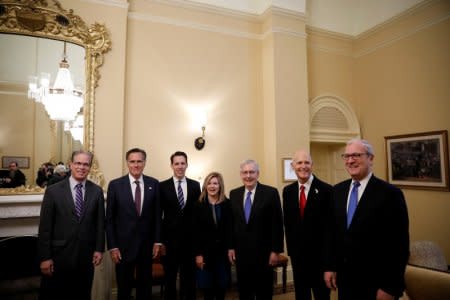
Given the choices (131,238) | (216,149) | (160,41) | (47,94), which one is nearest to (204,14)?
(160,41)

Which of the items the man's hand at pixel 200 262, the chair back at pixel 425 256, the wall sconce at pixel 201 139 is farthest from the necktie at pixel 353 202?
the wall sconce at pixel 201 139

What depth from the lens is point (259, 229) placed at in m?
2.64

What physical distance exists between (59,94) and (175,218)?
2.25 meters

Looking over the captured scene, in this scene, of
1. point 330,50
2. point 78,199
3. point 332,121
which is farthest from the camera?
point 330,50

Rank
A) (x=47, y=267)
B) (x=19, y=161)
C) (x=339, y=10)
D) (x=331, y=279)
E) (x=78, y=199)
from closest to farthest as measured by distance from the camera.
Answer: (x=331, y=279), (x=47, y=267), (x=78, y=199), (x=19, y=161), (x=339, y=10)

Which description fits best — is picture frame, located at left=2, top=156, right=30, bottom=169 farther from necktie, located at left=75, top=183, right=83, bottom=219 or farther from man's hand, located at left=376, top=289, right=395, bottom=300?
man's hand, located at left=376, top=289, right=395, bottom=300

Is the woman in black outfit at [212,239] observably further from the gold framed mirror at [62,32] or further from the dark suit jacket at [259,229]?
the gold framed mirror at [62,32]

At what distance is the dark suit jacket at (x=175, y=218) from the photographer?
2904mm

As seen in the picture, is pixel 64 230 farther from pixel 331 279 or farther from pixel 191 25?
pixel 191 25

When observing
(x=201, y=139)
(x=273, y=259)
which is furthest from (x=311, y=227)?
(x=201, y=139)

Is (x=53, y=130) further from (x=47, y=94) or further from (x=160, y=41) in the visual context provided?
(x=160, y=41)

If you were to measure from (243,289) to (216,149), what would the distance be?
7.74 feet

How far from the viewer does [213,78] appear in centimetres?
470

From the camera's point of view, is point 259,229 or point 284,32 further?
point 284,32
